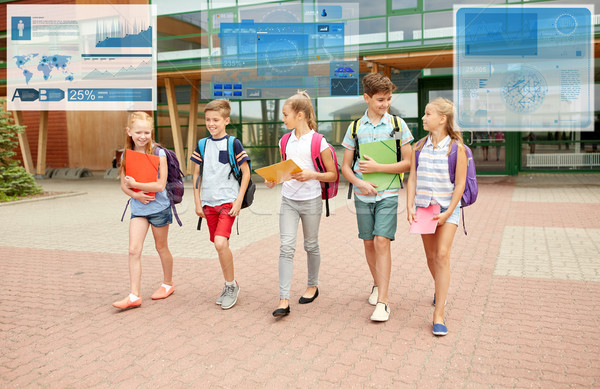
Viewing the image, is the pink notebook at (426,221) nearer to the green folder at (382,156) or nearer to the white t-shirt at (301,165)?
the green folder at (382,156)

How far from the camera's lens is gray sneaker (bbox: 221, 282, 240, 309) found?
4410 mm

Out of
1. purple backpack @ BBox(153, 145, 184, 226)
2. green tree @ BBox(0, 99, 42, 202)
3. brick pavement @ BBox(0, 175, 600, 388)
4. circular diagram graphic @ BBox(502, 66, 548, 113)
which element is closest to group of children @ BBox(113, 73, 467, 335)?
purple backpack @ BBox(153, 145, 184, 226)

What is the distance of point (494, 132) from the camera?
16.7 m

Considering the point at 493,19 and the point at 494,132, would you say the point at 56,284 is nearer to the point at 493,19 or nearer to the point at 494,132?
the point at 493,19

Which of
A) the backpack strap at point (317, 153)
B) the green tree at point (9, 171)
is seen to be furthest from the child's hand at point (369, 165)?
the green tree at point (9, 171)

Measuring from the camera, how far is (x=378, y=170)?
384 centimetres

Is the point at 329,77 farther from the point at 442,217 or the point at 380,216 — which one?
the point at 442,217

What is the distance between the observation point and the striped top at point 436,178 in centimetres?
374

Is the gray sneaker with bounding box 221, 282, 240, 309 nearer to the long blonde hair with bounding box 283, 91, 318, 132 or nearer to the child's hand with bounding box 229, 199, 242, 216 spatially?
the child's hand with bounding box 229, 199, 242, 216

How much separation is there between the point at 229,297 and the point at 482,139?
46.5 ft

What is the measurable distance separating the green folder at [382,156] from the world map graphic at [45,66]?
16076mm

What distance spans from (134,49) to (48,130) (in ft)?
26.2

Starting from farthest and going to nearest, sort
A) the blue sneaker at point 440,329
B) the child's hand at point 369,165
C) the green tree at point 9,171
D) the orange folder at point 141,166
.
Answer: the green tree at point 9,171
the orange folder at point 141,166
the child's hand at point 369,165
the blue sneaker at point 440,329

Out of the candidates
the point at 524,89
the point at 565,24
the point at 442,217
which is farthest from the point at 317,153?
the point at 524,89
